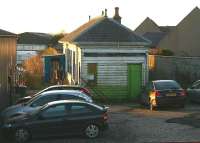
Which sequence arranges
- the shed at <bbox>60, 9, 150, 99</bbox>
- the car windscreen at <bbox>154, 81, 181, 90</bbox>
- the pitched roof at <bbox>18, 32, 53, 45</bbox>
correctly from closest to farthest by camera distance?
1. the car windscreen at <bbox>154, 81, 181, 90</bbox>
2. the shed at <bbox>60, 9, 150, 99</bbox>
3. the pitched roof at <bbox>18, 32, 53, 45</bbox>

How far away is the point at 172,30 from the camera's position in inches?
2655

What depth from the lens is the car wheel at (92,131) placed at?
20.1 m

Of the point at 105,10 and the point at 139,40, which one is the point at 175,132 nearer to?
the point at 139,40

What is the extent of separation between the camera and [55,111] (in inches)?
783

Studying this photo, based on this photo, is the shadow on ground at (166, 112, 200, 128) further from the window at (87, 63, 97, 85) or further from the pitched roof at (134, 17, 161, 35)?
the pitched roof at (134, 17, 161, 35)

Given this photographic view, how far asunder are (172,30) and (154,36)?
11.7 meters

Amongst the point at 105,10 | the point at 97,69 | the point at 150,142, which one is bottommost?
the point at 150,142

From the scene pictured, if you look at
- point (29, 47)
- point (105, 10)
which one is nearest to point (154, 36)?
point (29, 47)

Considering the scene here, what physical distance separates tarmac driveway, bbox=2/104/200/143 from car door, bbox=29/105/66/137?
37cm

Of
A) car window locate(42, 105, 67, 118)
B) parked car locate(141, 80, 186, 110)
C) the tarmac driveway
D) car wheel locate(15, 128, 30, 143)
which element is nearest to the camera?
car wheel locate(15, 128, 30, 143)

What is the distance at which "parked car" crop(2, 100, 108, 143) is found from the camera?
773 inches

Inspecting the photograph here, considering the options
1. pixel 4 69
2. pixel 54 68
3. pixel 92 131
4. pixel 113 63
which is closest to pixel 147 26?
pixel 54 68

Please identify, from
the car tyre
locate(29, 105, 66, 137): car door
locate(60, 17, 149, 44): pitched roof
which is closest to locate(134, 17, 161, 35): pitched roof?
locate(60, 17, 149, 44): pitched roof

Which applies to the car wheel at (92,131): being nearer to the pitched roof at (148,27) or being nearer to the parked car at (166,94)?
the parked car at (166,94)
